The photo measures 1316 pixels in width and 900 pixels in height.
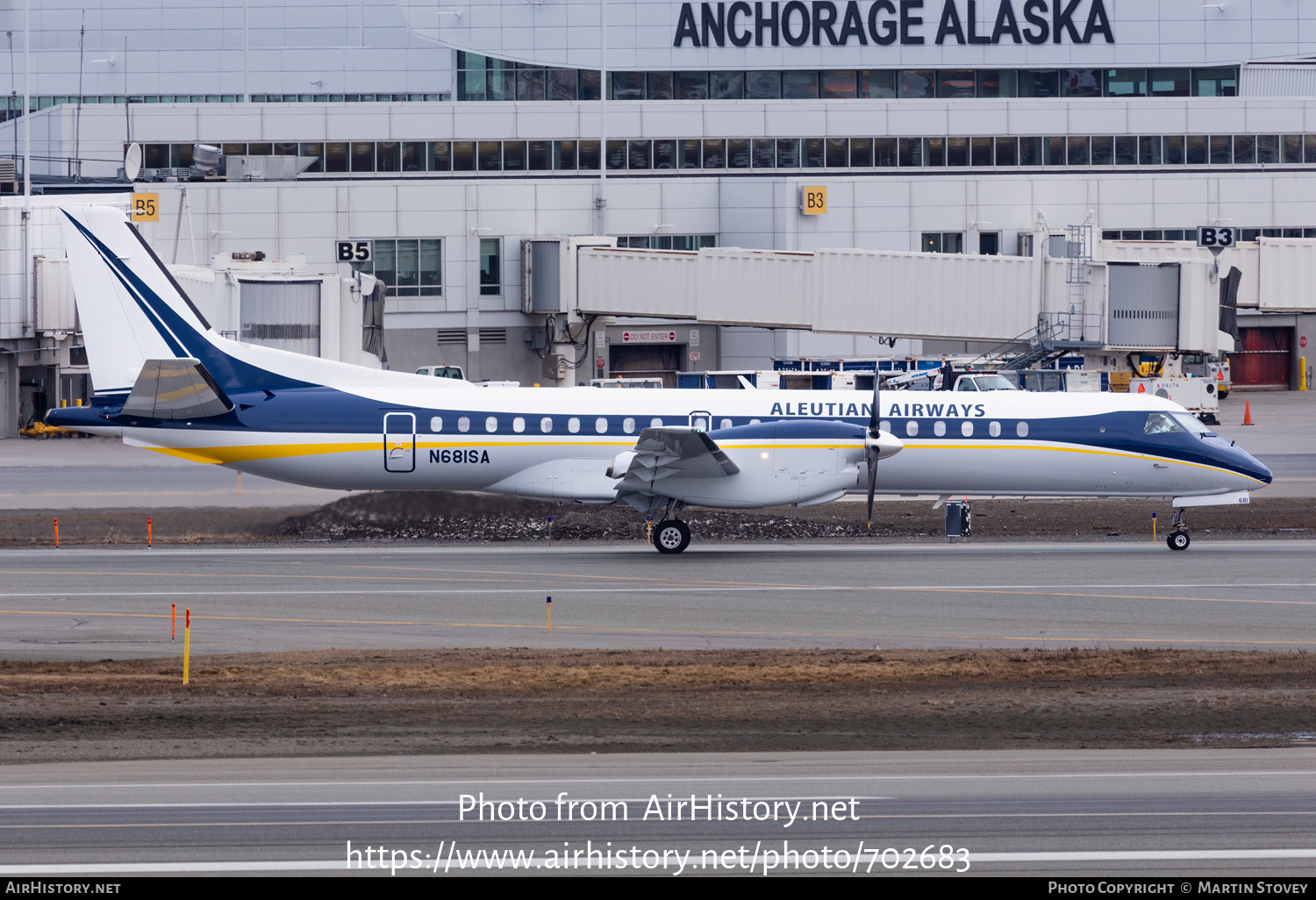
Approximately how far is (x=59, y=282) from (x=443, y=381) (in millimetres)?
26966

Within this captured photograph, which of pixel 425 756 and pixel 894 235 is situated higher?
pixel 894 235

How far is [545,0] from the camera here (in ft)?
265

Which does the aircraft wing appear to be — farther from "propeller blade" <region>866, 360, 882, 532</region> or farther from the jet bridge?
the jet bridge

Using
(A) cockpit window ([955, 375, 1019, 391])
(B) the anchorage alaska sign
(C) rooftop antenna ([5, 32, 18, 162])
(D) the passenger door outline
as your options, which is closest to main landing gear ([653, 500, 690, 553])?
A: (D) the passenger door outline

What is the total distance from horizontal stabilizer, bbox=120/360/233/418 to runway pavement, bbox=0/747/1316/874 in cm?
1652

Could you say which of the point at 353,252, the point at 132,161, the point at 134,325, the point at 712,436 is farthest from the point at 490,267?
the point at 712,436

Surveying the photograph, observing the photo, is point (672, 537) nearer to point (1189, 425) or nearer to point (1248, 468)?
point (1189, 425)

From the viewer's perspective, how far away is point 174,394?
30.8m

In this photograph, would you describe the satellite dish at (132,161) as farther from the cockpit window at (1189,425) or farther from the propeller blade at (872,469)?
the cockpit window at (1189,425)

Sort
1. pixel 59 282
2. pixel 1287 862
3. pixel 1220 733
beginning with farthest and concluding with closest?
1. pixel 59 282
2. pixel 1220 733
3. pixel 1287 862

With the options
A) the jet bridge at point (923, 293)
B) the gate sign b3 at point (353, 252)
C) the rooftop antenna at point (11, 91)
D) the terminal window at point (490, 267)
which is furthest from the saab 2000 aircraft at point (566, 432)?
the rooftop antenna at point (11, 91)

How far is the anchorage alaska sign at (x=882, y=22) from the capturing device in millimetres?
79312

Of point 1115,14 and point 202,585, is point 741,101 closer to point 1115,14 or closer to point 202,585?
point 1115,14

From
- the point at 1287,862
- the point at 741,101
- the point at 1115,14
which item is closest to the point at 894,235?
the point at 741,101
